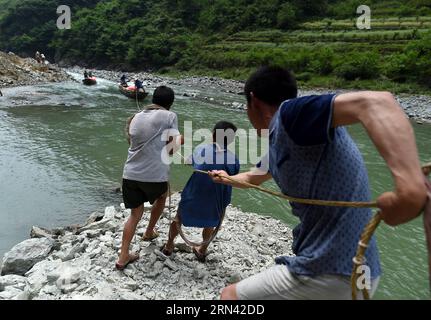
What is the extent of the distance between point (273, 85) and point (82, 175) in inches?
361

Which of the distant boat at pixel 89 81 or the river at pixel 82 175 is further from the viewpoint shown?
the distant boat at pixel 89 81

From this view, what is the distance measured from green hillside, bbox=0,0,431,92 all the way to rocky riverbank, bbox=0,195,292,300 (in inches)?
1045

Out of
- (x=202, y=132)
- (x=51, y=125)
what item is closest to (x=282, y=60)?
(x=202, y=132)

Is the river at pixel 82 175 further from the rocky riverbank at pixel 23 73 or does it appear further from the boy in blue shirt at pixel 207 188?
the rocky riverbank at pixel 23 73

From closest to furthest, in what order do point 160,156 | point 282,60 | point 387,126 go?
point 387,126
point 160,156
point 282,60

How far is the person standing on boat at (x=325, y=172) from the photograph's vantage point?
1.42 metres

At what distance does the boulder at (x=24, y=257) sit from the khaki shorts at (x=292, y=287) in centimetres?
396

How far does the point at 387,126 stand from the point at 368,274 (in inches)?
30.9

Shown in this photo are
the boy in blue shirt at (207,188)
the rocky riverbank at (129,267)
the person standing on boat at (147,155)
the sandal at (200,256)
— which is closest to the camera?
the rocky riverbank at (129,267)

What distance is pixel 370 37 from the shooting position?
42.6 m

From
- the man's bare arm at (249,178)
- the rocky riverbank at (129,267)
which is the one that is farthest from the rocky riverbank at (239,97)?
the man's bare arm at (249,178)

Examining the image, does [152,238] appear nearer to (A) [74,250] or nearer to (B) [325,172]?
(A) [74,250]
